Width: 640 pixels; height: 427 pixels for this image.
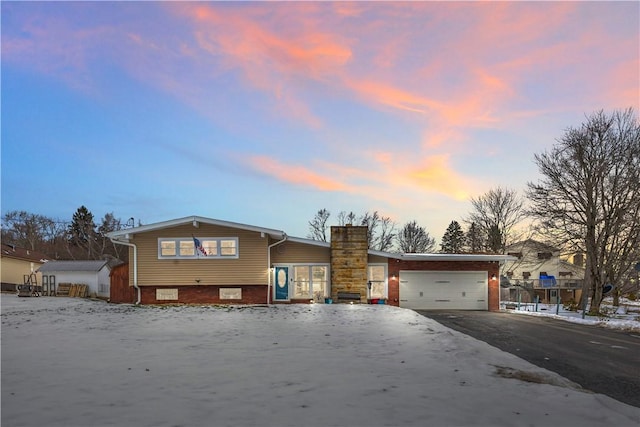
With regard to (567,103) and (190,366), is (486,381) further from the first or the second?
(567,103)

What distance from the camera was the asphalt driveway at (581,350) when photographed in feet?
21.4

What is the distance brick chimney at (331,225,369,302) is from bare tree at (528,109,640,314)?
983 cm

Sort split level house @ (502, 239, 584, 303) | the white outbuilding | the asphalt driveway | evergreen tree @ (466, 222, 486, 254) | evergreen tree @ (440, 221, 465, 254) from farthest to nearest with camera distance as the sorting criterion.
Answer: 1. evergreen tree @ (440, 221, 465, 254)
2. evergreen tree @ (466, 222, 486, 254)
3. split level house @ (502, 239, 584, 303)
4. the white outbuilding
5. the asphalt driveway

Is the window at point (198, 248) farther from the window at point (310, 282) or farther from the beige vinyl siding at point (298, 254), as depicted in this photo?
the window at point (310, 282)

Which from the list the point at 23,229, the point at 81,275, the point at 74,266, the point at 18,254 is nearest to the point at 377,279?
the point at 81,275

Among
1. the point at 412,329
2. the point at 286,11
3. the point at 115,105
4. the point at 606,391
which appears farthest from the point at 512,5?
the point at 115,105

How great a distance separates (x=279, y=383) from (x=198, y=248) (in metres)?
15.9

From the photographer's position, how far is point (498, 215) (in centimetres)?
4172

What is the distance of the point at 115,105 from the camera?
68.0ft

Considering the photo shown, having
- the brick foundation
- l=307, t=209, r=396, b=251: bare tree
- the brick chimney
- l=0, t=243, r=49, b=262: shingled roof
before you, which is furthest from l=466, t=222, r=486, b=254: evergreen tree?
l=0, t=243, r=49, b=262: shingled roof

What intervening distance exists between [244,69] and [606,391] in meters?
15.1

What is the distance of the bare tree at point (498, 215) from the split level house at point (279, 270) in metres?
19.3

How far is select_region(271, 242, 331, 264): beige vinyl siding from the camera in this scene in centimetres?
2192

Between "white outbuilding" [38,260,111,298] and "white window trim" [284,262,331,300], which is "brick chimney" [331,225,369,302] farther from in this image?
"white outbuilding" [38,260,111,298]
